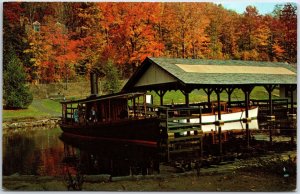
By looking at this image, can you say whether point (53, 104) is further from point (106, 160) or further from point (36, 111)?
point (106, 160)

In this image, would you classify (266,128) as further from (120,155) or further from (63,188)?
(63,188)

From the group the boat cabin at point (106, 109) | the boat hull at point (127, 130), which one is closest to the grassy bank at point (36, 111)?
the boat cabin at point (106, 109)

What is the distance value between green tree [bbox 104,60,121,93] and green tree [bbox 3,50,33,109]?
3333mm

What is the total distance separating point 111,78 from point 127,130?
2487mm

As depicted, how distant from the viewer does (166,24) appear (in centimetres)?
1445

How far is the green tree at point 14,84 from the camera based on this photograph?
11328 millimetres

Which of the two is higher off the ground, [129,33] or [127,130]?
[129,33]

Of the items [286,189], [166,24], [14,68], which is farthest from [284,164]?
[14,68]

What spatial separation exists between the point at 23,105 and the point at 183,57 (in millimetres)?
6699

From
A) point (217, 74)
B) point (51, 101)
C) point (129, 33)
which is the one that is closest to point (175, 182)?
point (129, 33)

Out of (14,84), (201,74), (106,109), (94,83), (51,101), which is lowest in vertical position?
(106,109)

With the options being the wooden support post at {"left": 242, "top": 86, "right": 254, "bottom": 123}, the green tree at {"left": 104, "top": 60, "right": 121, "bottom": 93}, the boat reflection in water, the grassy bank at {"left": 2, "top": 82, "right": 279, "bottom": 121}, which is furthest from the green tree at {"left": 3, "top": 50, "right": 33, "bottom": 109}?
the wooden support post at {"left": 242, "top": 86, "right": 254, "bottom": 123}

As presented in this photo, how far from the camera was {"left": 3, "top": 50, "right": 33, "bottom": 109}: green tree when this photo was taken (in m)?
11.3

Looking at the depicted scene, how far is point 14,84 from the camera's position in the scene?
1191 centimetres
